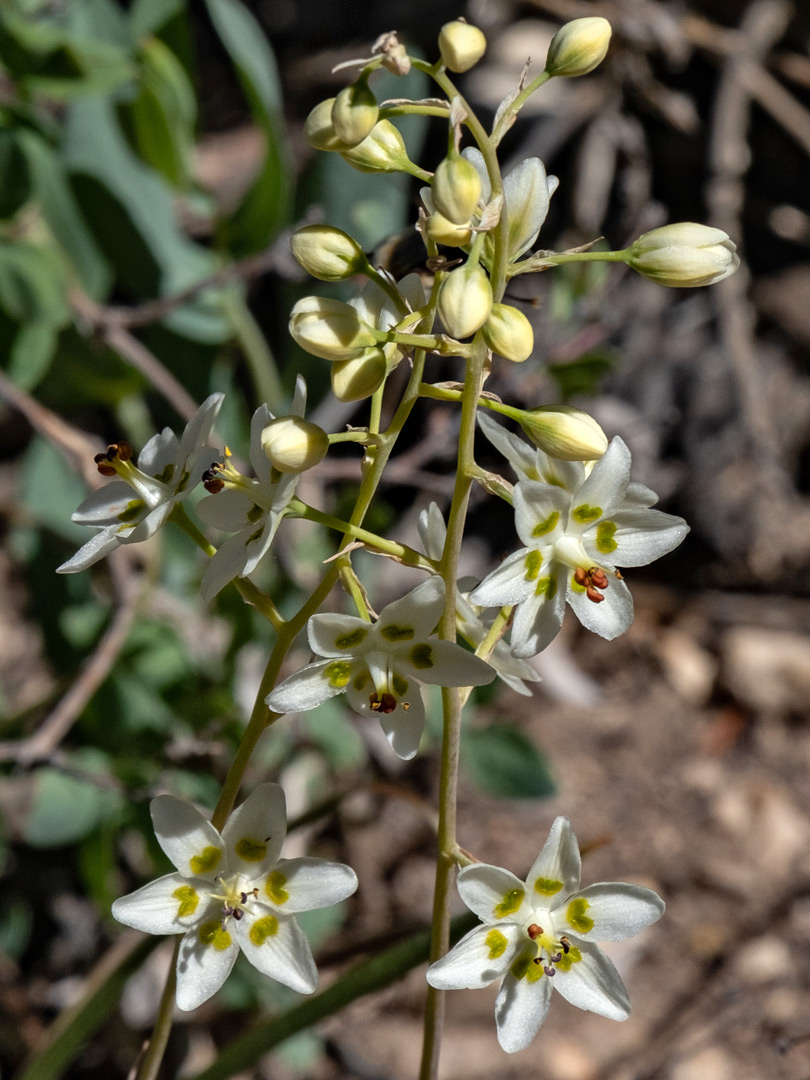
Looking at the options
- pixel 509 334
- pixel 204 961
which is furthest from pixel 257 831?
pixel 509 334

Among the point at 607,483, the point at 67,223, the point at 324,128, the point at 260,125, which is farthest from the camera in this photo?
the point at 67,223

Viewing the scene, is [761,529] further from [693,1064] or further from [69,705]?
[69,705]

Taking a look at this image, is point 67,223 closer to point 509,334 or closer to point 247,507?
point 247,507

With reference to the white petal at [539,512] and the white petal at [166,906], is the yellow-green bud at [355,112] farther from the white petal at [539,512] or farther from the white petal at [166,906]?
the white petal at [166,906]

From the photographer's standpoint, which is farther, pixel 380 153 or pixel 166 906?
pixel 166 906

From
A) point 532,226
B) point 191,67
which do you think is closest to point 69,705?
point 532,226

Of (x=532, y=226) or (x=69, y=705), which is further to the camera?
(x=69, y=705)
